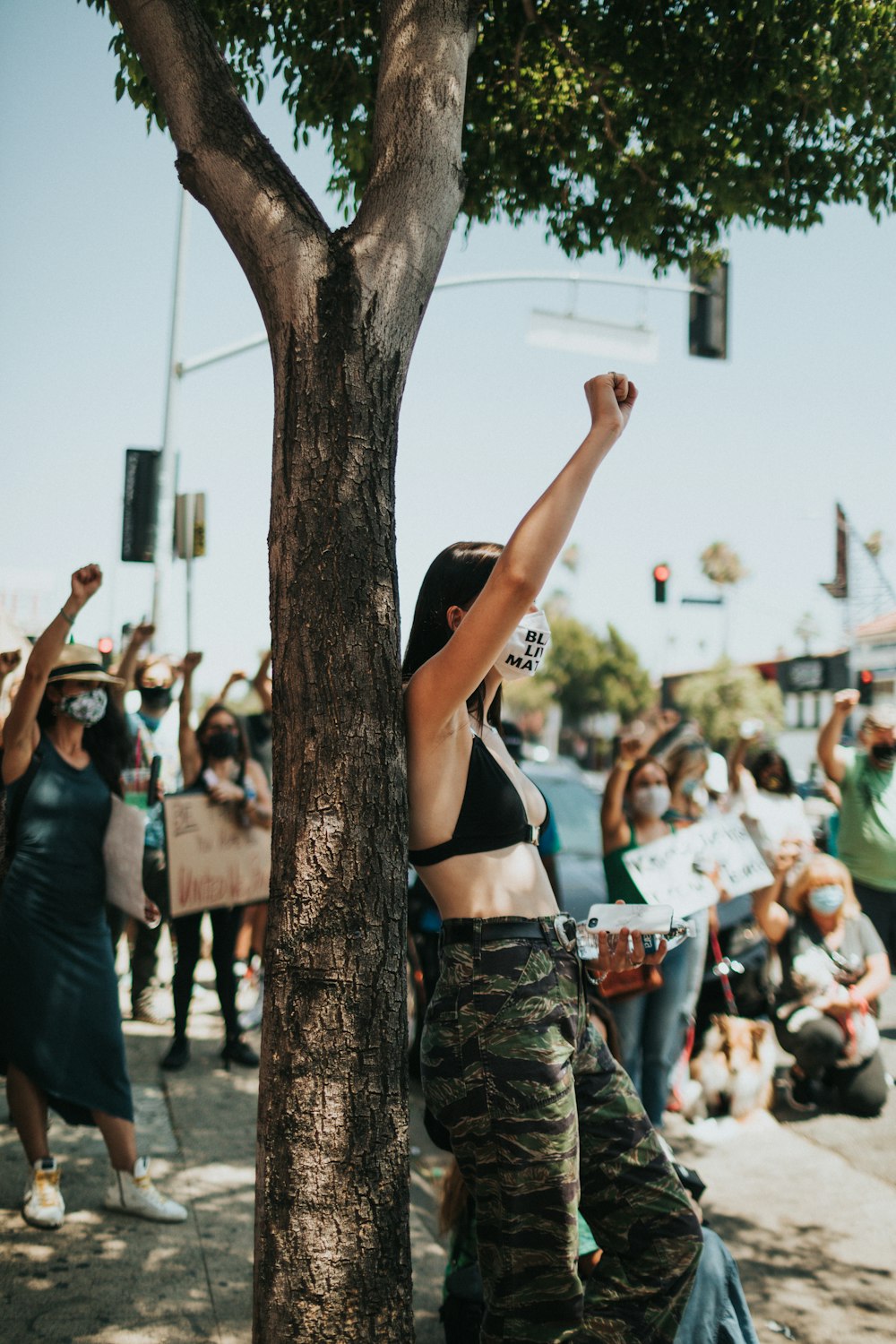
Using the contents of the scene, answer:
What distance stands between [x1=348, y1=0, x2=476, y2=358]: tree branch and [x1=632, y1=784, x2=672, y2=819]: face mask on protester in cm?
344

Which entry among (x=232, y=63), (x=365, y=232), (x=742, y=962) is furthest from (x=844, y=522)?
(x=365, y=232)

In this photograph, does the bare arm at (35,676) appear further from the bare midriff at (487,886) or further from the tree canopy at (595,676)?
the tree canopy at (595,676)

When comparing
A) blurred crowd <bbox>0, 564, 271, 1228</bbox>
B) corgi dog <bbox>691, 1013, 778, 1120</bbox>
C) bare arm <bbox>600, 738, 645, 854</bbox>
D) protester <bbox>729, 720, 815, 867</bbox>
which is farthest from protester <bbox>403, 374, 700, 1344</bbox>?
protester <bbox>729, 720, 815, 867</bbox>

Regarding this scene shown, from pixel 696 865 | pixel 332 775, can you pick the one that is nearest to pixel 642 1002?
pixel 696 865

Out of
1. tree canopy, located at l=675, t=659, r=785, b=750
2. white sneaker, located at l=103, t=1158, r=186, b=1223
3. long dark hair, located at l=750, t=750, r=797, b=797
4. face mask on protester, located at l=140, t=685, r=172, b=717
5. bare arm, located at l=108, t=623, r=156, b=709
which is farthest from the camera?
tree canopy, located at l=675, t=659, r=785, b=750

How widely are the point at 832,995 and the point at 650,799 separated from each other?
142cm

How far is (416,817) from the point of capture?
252 cm

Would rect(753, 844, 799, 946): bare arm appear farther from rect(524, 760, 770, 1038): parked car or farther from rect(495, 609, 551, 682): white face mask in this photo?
rect(495, 609, 551, 682): white face mask

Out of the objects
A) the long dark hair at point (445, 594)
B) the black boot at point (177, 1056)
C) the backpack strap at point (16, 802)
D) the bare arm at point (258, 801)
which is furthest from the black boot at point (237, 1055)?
the long dark hair at point (445, 594)

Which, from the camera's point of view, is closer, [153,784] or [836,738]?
[153,784]

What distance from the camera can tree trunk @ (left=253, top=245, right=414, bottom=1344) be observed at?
2336mm

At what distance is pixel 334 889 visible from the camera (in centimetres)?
238

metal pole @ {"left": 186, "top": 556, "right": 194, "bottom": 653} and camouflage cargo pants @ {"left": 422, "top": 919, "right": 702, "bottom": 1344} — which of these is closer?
camouflage cargo pants @ {"left": 422, "top": 919, "right": 702, "bottom": 1344}

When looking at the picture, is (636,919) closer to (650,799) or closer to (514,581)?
(514,581)
